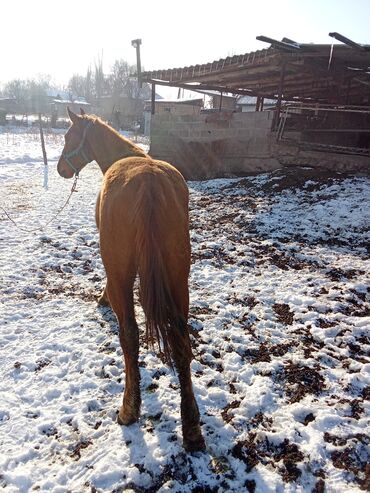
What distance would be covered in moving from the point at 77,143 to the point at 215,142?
7.72 metres

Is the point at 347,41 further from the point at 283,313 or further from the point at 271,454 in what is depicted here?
the point at 271,454

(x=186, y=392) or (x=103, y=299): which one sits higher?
(x=186, y=392)

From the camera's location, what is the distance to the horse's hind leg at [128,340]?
2430 mm

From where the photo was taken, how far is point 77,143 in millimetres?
4406

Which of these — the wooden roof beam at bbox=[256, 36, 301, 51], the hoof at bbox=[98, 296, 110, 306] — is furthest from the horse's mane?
the wooden roof beam at bbox=[256, 36, 301, 51]

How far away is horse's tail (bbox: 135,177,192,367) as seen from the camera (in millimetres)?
2158

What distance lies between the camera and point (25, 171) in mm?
13234


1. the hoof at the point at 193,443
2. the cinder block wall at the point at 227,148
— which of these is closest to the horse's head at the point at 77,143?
the hoof at the point at 193,443

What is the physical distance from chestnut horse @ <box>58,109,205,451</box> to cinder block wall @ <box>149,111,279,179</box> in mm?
8506

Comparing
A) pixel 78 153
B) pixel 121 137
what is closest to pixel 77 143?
pixel 78 153

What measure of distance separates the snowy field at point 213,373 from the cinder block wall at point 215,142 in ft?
16.3

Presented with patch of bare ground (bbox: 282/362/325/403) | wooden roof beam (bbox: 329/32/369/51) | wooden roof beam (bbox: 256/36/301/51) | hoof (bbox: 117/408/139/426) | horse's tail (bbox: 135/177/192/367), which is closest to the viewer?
horse's tail (bbox: 135/177/192/367)

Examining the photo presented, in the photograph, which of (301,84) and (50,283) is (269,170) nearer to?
(301,84)

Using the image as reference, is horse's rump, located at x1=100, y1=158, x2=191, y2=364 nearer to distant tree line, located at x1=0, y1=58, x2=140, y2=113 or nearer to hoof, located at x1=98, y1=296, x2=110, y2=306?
hoof, located at x1=98, y1=296, x2=110, y2=306
